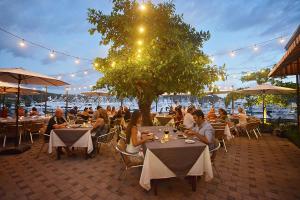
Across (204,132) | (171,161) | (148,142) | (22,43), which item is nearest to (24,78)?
(22,43)

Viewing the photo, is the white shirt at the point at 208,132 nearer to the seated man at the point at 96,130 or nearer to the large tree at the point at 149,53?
the large tree at the point at 149,53

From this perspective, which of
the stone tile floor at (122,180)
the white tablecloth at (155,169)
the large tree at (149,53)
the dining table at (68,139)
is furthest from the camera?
the large tree at (149,53)

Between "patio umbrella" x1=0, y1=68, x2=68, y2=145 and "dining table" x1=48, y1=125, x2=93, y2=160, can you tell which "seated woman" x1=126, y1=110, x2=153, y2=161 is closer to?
"dining table" x1=48, y1=125, x2=93, y2=160

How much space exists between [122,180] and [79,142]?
203 centimetres

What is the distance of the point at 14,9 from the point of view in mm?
26219

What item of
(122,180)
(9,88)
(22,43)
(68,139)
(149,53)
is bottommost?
(122,180)

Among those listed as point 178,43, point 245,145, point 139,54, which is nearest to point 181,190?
point 139,54

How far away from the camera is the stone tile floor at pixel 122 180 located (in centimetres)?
334

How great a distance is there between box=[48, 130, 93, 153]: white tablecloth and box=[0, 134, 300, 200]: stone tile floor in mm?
403

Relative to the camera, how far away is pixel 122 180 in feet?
13.1

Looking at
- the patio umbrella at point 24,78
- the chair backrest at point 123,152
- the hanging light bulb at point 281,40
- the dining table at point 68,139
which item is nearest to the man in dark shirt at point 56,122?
the dining table at point 68,139

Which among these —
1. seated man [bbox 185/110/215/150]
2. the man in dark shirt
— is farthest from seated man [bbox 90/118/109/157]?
seated man [bbox 185/110/215/150]

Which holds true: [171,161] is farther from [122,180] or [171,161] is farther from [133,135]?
[122,180]

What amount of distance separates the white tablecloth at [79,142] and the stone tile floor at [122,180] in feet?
1.32
